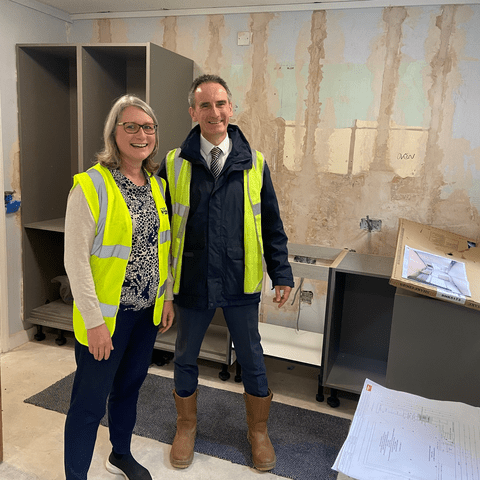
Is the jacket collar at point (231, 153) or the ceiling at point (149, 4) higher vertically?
the ceiling at point (149, 4)

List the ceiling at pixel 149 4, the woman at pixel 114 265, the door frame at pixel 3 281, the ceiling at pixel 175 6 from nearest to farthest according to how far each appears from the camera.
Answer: the woman at pixel 114 265
the ceiling at pixel 175 6
the ceiling at pixel 149 4
the door frame at pixel 3 281

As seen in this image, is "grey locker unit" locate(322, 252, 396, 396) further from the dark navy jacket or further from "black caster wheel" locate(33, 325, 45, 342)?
"black caster wheel" locate(33, 325, 45, 342)

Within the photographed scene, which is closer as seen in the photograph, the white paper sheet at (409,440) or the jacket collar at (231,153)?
the white paper sheet at (409,440)

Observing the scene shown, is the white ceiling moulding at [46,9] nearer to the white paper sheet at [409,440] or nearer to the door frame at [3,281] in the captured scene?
the door frame at [3,281]

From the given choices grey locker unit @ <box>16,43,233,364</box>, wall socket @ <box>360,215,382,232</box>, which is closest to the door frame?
grey locker unit @ <box>16,43,233,364</box>

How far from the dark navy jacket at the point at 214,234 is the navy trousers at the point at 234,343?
0.20 ft

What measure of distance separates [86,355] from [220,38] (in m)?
2.19

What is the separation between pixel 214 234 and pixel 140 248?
389mm

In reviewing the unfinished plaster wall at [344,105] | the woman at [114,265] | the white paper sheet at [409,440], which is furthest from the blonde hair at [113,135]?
the unfinished plaster wall at [344,105]

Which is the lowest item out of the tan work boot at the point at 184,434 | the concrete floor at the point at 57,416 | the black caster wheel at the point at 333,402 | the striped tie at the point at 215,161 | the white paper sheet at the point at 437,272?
the concrete floor at the point at 57,416

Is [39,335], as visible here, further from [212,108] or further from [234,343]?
[212,108]

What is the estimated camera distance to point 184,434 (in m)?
2.08

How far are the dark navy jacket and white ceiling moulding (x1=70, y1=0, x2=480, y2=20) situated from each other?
1.26 metres

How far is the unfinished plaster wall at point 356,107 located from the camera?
2506mm
